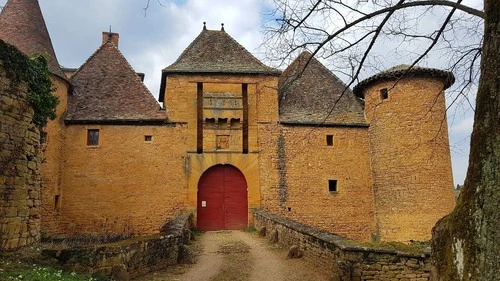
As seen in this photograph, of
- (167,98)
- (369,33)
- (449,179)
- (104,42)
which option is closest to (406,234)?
(449,179)

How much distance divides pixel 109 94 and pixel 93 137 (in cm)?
219

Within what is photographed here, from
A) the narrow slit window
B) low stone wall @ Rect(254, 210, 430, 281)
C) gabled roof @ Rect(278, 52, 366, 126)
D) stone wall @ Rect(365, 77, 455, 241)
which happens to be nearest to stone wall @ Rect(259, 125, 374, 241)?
gabled roof @ Rect(278, 52, 366, 126)

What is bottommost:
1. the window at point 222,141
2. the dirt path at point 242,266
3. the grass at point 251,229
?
the dirt path at point 242,266

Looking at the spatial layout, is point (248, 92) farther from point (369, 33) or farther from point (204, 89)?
point (369, 33)

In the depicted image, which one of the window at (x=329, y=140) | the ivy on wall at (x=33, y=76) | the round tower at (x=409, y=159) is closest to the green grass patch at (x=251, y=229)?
the window at (x=329, y=140)

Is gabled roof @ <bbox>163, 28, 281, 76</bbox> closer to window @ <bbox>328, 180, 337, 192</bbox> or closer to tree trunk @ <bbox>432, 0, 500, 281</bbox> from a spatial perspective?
window @ <bbox>328, 180, 337, 192</bbox>

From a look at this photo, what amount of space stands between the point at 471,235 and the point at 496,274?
32 cm

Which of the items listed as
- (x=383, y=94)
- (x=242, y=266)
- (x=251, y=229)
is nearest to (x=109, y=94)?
(x=251, y=229)

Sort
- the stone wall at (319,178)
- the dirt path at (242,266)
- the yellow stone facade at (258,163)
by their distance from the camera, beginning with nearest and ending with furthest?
the dirt path at (242,266) < the yellow stone facade at (258,163) < the stone wall at (319,178)

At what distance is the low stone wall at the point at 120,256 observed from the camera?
7.41m

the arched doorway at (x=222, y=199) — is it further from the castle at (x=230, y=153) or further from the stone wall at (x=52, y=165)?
the stone wall at (x=52, y=165)

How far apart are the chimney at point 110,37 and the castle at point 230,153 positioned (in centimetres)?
331

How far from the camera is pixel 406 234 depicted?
53.2ft

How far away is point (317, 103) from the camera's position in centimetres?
1881
